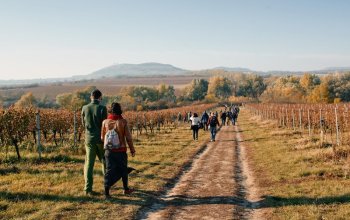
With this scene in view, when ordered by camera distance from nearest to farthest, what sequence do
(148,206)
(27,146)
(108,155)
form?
(148,206) → (108,155) → (27,146)

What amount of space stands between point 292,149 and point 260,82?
146 m

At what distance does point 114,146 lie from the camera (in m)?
8.99

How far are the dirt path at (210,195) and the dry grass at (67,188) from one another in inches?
17.9

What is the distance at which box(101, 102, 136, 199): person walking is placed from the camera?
8992 mm

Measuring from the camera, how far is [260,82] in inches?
6319

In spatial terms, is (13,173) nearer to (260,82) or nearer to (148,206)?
(148,206)

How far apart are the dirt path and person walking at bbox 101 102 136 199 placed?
46.4 inches

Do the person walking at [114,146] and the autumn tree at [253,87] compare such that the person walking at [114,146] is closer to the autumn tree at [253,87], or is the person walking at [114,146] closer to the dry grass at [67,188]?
the dry grass at [67,188]

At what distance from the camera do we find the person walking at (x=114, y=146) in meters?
8.99

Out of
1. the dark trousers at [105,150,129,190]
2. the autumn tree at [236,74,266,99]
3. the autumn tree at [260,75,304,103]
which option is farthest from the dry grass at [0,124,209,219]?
the autumn tree at [236,74,266,99]

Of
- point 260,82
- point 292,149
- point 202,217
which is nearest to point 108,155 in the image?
point 202,217

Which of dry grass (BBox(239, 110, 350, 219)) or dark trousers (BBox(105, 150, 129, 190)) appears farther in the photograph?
dark trousers (BBox(105, 150, 129, 190))

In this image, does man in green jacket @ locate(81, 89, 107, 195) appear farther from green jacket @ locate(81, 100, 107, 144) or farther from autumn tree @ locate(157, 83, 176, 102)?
autumn tree @ locate(157, 83, 176, 102)

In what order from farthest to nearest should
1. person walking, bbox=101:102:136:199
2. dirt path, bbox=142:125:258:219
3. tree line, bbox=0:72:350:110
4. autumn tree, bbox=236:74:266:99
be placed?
autumn tree, bbox=236:74:266:99 < tree line, bbox=0:72:350:110 < person walking, bbox=101:102:136:199 < dirt path, bbox=142:125:258:219
